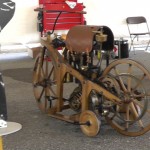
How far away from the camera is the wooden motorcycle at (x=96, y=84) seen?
2550mm

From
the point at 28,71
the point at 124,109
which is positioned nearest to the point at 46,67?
the point at 124,109

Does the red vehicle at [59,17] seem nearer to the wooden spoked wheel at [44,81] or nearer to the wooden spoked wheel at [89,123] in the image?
the wooden spoked wheel at [44,81]

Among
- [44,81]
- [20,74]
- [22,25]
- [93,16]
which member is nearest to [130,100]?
[44,81]

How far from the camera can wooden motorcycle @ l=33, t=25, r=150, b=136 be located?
255cm

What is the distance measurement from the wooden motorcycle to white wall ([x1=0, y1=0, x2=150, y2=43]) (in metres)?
3.70

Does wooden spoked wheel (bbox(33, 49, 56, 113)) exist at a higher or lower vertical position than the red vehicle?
lower

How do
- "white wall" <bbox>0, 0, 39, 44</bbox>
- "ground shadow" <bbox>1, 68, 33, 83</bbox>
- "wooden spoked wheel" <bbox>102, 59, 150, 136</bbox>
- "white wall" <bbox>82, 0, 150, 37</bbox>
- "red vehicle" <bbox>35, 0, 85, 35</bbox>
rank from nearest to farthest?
"wooden spoked wheel" <bbox>102, 59, 150, 136</bbox>, "ground shadow" <bbox>1, 68, 33, 83</bbox>, "red vehicle" <bbox>35, 0, 85, 35</bbox>, "white wall" <bbox>0, 0, 39, 44</bbox>, "white wall" <bbox>82, 0, 150, 37</bbox>

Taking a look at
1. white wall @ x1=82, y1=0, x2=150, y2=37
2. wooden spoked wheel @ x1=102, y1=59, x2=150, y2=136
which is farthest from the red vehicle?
wooden spoked wheel @ x1=102, y1=59, x2=150, y2=136

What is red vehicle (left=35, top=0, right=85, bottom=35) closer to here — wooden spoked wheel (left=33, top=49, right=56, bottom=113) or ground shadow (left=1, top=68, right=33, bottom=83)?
ground shadow (left=1, top=68, right=33, bottom=83)

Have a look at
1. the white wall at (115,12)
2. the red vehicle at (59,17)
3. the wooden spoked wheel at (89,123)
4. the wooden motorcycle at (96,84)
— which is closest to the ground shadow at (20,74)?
the red vehicle at (59,17)

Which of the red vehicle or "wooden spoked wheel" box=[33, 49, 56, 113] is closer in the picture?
"wooden spoked wheel" box=[33, 49, 56, 113]

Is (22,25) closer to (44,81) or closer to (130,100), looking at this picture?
(44,81)

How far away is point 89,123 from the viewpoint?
103 inches

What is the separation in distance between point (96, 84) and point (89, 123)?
310mm
